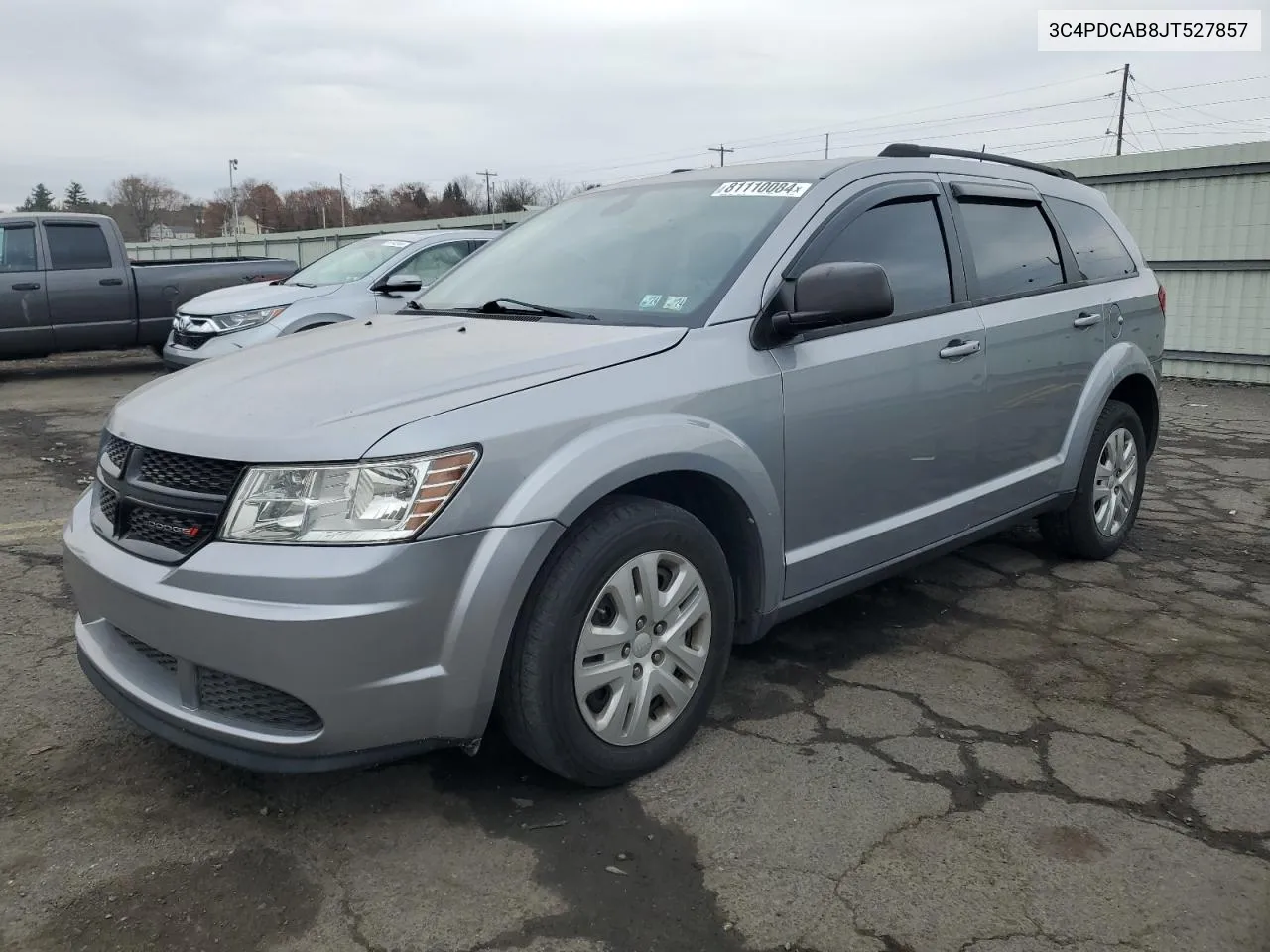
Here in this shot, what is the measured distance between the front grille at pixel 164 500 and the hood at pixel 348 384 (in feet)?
0.13

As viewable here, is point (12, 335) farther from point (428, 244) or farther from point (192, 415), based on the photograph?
point (192, 415)

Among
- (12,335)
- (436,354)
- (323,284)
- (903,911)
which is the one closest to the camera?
(903,911)

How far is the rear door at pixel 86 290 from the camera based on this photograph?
11.0 meters

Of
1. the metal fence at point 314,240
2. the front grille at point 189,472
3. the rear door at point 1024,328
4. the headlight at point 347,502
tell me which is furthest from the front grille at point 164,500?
the metal fence at point 314,240

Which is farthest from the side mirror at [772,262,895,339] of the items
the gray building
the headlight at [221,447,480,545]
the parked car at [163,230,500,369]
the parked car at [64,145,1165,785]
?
the gray building

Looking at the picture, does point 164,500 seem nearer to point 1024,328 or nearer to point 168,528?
point 168,528

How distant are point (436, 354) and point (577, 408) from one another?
1.65ft

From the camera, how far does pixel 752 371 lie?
3045mm

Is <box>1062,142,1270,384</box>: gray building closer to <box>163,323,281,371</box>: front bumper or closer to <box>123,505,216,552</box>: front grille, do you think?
<box>163,323,281,371</box>: front bumper

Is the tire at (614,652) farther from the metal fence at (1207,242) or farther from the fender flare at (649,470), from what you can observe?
the metal fence at (1207,242)

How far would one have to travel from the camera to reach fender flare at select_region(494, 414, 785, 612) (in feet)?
8.19

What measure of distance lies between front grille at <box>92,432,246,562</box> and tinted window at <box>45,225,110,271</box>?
32.0 feet

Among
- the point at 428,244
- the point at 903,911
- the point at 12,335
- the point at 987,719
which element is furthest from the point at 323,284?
the point at 903,911

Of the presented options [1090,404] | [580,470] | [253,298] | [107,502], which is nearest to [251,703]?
[107,502]
